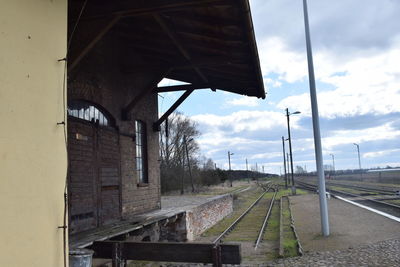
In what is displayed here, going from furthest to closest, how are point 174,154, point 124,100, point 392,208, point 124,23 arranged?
point 174,154, point 392,208, point 124,100, point 124,23

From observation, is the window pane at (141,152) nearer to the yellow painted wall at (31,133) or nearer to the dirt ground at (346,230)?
the dirt ground at (346,230)

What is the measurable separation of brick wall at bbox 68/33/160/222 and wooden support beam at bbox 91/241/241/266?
11.6 feet

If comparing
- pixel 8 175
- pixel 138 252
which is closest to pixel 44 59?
pixel 8 175

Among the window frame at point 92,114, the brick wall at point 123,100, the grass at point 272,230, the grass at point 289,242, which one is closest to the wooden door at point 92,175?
the window frame at point 92,114

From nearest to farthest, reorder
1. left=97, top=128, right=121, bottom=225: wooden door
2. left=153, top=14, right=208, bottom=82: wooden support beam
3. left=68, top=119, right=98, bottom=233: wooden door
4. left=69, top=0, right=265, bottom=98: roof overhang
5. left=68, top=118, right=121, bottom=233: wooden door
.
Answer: left=69, top=0, right=265, bottom=98: roof overhang, left=153, top=14, right=208, bottom=82: wooden support beam, left=68, top=119, right=98, bottom=233: wooden door, left=68, top=118, right=121, bottom=233: wooden door, left=97, top=128, right=121, bottom=225: wooden door

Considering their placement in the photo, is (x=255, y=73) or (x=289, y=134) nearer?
(x=255, y=73)

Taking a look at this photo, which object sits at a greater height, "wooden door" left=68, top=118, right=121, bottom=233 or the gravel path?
"wooden door" left=68, top=118, right=121, bottom=233

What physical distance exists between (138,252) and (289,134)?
3855cm

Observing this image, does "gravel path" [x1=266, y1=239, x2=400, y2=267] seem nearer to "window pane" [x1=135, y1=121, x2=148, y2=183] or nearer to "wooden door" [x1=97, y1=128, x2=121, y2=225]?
"wooden door" [x1=97, y1=128, x2=121, y2=225]

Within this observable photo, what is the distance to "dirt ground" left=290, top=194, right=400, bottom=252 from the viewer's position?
37.6ft

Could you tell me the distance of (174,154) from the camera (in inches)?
2099

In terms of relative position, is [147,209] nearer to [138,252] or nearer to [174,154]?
[138,252]

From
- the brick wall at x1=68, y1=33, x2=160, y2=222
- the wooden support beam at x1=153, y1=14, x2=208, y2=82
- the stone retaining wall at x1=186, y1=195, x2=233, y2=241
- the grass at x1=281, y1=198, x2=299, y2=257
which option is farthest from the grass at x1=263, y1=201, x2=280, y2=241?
the wooden support beam at x1=153, y1=14, x2=208, y2=82

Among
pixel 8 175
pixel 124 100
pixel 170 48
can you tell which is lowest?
pixel 8 175
